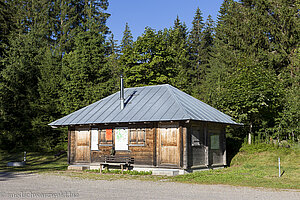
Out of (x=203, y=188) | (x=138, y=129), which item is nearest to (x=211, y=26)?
(x=138, y=129)

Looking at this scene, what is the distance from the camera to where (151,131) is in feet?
64.1

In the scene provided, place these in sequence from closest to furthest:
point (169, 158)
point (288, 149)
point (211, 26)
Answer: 1. point (169, 158)
2. point (288, 149)
3. point (211, 26)

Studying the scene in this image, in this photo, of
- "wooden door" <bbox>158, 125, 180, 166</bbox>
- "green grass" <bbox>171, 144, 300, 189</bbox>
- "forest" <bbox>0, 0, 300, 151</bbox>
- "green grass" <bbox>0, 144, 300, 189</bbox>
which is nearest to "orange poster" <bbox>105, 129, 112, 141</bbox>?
"green grass" <bbox>0, 144, 300, 189</bbox>

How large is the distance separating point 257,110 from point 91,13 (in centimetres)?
3173

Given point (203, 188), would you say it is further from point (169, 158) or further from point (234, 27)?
point (234, 27)

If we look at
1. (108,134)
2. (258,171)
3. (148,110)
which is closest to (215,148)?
(258,171)

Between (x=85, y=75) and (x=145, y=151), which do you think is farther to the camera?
(x=85, y=75)

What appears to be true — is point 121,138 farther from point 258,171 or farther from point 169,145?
point 258,171

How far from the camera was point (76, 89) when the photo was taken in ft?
117

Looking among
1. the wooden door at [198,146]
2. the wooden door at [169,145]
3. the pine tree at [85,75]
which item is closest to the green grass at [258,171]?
the wooden door at [198,146]

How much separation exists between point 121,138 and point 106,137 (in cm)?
114

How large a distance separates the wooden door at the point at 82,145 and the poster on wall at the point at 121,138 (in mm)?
2310

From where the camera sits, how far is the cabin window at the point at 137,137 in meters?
19.9

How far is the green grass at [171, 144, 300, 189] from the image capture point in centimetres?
1505
